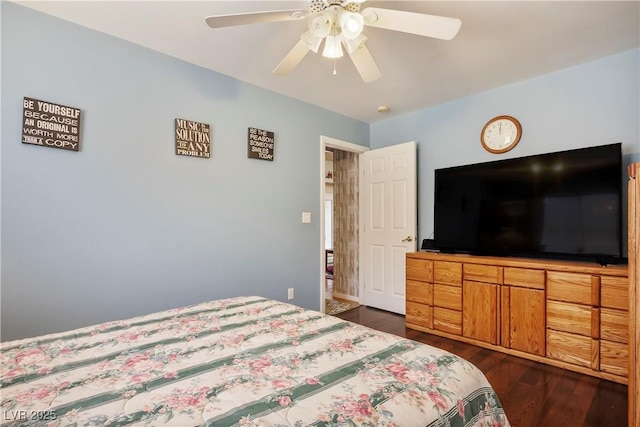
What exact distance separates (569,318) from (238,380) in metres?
2.51

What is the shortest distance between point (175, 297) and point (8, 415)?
176 cm

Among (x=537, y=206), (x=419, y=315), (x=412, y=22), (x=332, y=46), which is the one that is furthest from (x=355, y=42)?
(x=419, y=315)

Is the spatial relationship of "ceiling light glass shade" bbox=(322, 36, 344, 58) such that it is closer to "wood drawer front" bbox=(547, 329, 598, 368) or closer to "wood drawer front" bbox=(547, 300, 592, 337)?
"wood drawer front" bbox=(547, 300, 592, 337)

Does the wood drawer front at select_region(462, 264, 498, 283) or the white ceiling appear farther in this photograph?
the wood drawer front at select_region(462, 264, 498, 283)

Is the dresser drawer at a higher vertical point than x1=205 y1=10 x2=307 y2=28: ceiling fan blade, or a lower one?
lower

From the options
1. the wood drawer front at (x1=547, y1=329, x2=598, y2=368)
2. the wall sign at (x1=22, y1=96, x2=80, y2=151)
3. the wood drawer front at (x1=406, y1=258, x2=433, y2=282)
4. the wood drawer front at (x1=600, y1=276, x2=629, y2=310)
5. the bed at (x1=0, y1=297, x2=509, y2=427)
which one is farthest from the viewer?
the wood drawer front at (x1=406, y1=258, x2=433, y2=282)

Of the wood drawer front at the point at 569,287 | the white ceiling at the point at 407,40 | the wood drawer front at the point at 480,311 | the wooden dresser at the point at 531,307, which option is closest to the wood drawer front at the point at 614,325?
the wooden dresser at the point at 531,307

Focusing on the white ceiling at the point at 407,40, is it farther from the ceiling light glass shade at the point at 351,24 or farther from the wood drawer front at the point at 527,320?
the wood drawer front at the point at 527,320

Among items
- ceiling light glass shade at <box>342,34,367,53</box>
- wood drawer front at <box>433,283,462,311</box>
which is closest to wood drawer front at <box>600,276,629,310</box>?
wood drawer front at <box>433,283,462,311</box>

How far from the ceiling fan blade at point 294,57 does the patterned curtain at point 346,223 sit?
2.53m

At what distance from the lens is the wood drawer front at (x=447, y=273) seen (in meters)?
2.84

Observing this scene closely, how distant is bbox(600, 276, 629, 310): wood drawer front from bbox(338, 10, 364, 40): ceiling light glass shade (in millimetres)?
2331

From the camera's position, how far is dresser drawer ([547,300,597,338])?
2.18 metres

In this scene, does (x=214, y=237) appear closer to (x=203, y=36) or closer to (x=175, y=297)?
(x=175, y=297)
